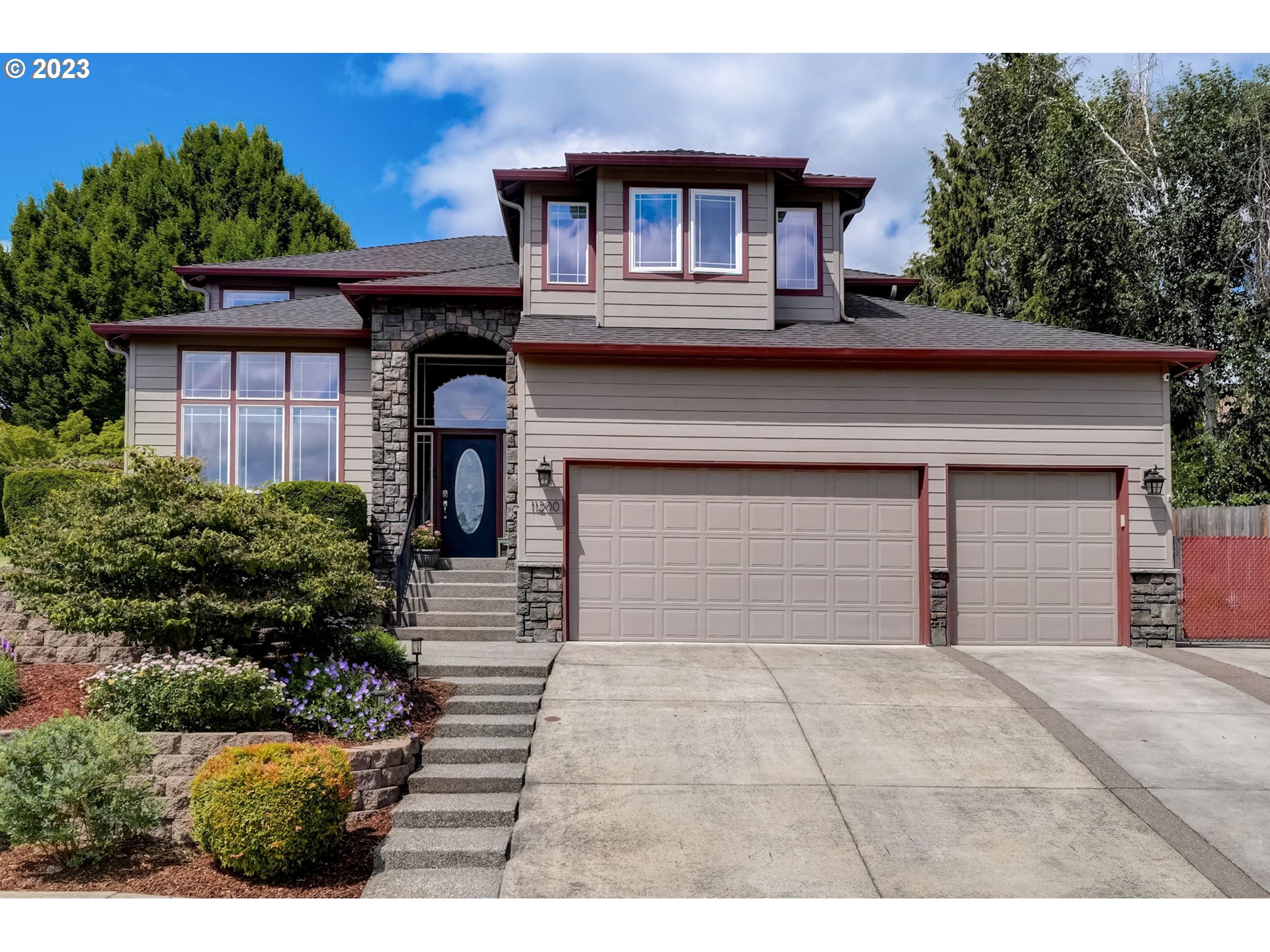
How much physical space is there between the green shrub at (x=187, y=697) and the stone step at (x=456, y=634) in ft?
12.0

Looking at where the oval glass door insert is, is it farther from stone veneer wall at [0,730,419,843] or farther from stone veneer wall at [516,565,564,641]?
stone veneer wall at [0,730,419,843]

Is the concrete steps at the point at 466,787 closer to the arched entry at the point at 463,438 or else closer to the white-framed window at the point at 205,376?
the arched entry at the point at 463,438

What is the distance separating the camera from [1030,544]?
1127 cm

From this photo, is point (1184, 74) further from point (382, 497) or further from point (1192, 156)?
point (382, 497)

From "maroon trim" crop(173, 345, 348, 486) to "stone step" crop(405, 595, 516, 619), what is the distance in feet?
10.3

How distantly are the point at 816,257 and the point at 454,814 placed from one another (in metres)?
9.69

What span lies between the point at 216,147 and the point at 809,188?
2118 cm

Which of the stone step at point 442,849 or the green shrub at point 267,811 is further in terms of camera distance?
the stone step at point 442,849

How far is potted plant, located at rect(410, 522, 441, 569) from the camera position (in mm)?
12180

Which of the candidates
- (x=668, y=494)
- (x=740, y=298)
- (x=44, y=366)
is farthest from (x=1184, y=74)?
(x=44, y=366)

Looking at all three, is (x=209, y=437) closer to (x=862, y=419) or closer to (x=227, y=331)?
(x=227, y=331)

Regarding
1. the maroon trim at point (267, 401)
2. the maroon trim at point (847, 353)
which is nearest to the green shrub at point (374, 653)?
the maroon trim at point (847, 353)

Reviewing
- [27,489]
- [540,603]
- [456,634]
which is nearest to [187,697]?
[456,634]

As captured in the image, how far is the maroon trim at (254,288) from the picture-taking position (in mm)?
16250
